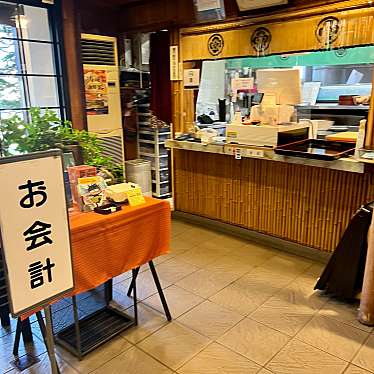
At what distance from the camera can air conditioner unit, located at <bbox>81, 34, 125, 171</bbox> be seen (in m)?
4.14

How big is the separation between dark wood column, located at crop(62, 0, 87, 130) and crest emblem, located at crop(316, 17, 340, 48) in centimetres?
Answer: 255

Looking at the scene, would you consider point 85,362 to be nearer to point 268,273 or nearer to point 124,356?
point 124,356

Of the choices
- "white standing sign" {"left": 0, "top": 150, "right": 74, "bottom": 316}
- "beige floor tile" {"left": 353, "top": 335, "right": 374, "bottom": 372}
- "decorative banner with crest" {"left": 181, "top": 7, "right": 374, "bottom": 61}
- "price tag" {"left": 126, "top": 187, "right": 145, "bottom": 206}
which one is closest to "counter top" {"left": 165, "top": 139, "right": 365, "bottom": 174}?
"decorative banner with crest" {"left": 181, "top": 7, "right": 374, "bottom": 61}

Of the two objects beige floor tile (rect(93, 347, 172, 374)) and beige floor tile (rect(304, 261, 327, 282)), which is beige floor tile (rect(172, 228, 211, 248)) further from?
beige floor tile (rect(93, 347, 172, 374))

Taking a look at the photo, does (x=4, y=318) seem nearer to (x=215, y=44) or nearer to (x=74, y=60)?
(x=74, y=60)

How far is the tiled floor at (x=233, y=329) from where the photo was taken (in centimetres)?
207

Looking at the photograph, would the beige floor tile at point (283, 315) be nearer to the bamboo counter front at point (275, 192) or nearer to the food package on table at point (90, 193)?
the bamboo counter front at point (275, 192)

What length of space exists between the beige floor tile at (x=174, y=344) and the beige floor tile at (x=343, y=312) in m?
0.94

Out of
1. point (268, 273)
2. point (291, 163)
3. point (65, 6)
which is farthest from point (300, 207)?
point (65, 6)

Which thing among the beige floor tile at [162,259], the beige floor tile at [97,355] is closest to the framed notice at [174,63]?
the beige floor tile at [162,259]

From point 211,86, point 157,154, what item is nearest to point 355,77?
point 211,86

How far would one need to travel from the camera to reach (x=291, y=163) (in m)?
3.26

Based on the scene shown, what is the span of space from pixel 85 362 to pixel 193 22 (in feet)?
10.9

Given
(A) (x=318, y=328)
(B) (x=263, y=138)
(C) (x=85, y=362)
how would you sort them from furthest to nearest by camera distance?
(B) (x=263, y=138), (A) (x=318, y=328), (C) (x=85, y=362)
